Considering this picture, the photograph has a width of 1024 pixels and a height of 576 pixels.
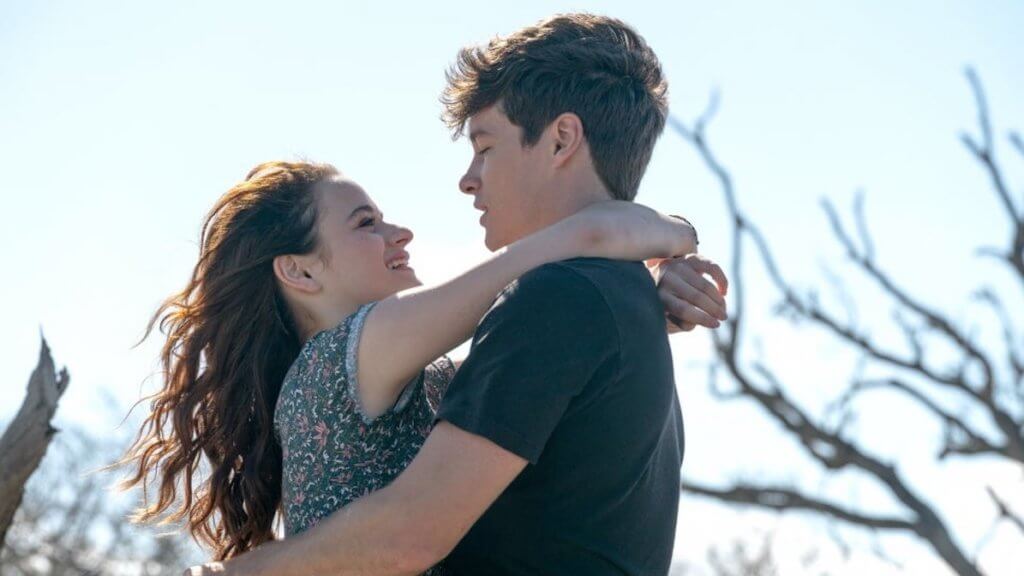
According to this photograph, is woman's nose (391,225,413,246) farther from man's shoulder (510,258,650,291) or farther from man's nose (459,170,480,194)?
man's shoulder (510,258,650,291)

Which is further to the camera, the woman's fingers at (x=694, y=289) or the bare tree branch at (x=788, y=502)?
the bare tree branch at (x=788, y=502)

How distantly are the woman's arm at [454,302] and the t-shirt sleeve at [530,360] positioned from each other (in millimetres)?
130

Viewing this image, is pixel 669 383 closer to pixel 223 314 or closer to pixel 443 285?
pixel 443 285

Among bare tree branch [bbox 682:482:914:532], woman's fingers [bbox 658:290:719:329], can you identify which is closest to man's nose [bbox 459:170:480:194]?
woman's fingers [bbox 658:290:719:329]

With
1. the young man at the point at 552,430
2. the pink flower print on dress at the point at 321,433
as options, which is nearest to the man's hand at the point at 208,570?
the young man at the point at 552,430

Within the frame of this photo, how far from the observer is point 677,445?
309 cm

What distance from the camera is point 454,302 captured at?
266cm

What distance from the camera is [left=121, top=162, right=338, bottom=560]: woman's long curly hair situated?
3.29 meters

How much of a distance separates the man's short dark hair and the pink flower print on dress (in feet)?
2.49

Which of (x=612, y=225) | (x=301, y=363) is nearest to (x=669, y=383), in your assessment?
(x=612, y=225)

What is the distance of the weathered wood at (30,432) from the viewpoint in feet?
16.1

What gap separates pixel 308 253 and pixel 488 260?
0.76 m

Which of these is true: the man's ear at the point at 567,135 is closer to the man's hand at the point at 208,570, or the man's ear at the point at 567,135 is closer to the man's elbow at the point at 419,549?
the man's elbow at the point at 419,549

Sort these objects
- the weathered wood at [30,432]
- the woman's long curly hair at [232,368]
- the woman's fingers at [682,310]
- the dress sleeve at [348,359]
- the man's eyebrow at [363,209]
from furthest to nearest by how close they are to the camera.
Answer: the weathered wood at [30,432] < the man's eyebrow at [363,209] < the woman's long curly hair at [232,368] < the woman's fingers at [682,310] < the dress sleeve at [348,359]
